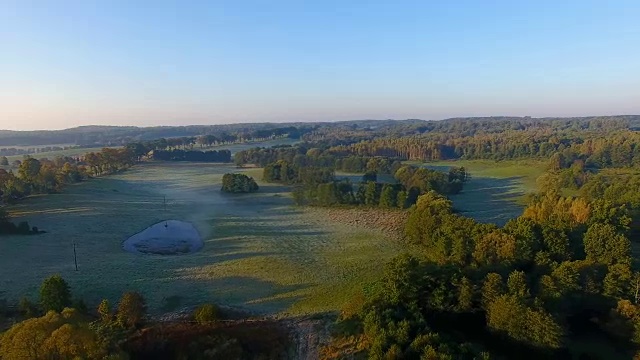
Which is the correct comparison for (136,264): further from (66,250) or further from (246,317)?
(246,317)

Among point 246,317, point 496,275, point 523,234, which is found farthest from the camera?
point 523,234

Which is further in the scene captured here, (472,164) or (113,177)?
(472,164)

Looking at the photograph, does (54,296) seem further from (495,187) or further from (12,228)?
(495,187)

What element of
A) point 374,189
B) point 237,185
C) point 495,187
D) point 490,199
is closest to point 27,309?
point 374,189

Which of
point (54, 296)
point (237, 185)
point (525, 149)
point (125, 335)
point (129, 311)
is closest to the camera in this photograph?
point (125, 335)

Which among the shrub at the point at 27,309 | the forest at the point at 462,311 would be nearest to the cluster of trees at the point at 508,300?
the forest at the point at 462,311

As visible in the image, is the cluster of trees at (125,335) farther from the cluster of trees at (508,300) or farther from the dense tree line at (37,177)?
the dense tree line at (37,177)

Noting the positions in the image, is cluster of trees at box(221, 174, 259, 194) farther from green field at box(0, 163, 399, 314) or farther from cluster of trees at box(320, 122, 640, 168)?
cluster of trees at box(320, 122, 640, 168)

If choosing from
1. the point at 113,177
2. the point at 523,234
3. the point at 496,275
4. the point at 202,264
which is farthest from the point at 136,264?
the point at 113,177
